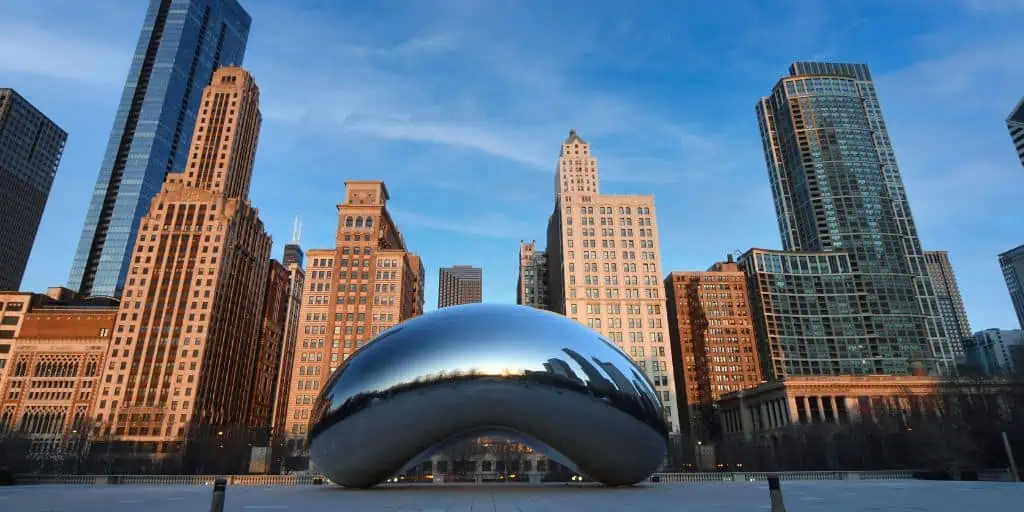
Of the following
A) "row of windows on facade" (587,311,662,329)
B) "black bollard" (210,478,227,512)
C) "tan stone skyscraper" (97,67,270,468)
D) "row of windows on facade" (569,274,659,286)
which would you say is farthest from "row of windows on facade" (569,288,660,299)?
"black bollard" (210,478,227,512)

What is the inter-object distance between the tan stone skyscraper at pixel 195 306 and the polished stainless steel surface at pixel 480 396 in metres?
92.2

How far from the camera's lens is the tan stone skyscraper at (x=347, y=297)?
9956cm

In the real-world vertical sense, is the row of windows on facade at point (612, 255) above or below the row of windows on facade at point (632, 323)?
above

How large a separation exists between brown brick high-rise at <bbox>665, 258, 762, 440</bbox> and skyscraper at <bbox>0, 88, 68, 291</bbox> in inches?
7306

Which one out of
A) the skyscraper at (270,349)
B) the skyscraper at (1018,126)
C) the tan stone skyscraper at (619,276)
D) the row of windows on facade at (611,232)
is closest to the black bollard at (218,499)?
the tan stone skyscraper at (619,276)

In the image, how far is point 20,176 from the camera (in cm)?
15938

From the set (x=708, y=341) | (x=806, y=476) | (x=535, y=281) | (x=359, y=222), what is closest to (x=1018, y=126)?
(x=708, y=341)

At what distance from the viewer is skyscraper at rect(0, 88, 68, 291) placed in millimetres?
152750

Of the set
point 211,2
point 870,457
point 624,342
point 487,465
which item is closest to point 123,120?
point 211,2

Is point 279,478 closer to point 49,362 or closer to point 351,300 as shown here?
point 351,300

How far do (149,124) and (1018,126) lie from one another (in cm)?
22939

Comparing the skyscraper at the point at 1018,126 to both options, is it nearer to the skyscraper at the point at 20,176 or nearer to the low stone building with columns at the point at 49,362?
the low stone building with columns at the point at 49,362

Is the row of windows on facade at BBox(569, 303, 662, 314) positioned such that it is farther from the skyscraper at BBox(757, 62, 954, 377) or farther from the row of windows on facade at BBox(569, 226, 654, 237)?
the skyscraper at BBox(757, 62, 954, 377)

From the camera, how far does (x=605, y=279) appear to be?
96.6 meters
